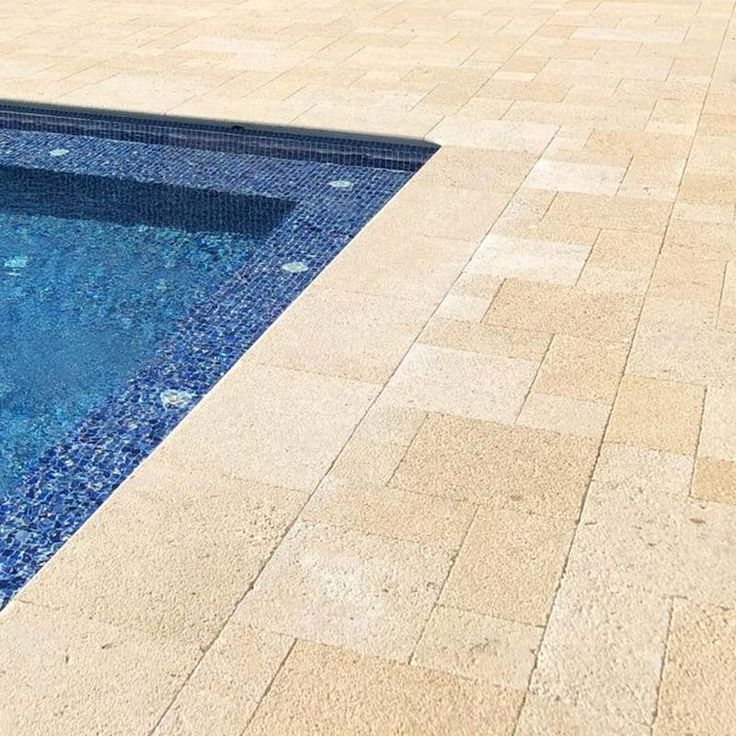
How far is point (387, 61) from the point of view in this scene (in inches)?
359

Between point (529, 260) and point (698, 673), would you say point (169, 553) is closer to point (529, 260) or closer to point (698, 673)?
point (698, 673)

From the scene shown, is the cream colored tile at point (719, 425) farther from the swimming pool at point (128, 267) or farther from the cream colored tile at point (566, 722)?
the swimming pool at point (128, 267)

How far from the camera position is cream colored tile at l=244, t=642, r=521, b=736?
8.84ft

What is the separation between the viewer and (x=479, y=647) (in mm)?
2949

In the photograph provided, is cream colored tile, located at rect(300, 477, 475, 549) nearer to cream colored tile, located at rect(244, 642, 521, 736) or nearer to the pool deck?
the pool deck

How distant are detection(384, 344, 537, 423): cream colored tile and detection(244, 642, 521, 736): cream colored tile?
4.42 ft

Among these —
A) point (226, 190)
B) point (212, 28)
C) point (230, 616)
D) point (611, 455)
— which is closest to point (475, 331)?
point (611, 455)

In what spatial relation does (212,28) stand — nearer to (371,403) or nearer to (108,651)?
(371,403)

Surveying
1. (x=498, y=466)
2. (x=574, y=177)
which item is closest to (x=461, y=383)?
(x=498, y=466)

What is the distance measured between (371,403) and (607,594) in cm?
125

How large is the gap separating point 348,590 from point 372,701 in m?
0.44

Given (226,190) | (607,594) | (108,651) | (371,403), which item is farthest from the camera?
(226,190)

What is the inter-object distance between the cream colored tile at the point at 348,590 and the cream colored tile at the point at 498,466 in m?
0.34

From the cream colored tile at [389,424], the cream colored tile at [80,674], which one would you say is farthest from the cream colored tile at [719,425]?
the cream colored tile at [80,674]
